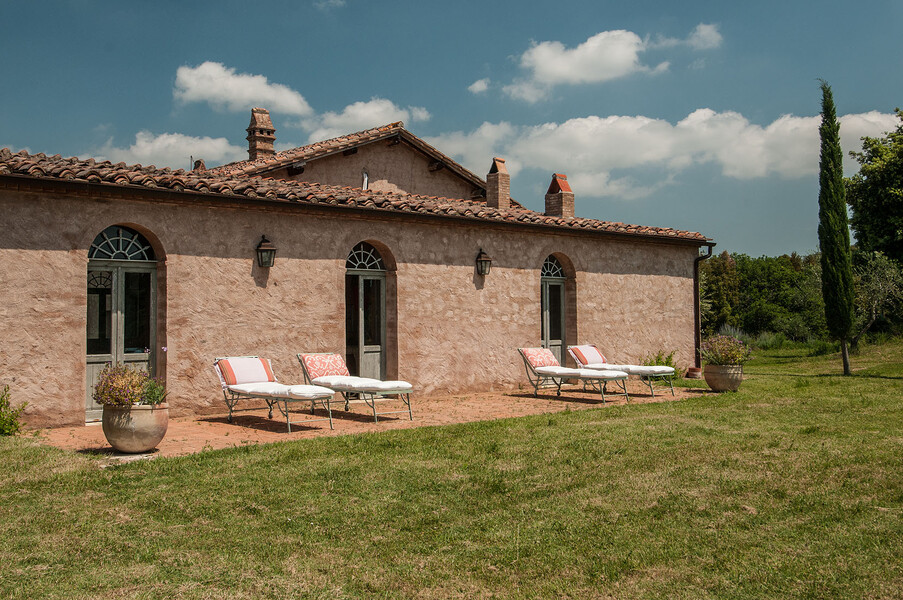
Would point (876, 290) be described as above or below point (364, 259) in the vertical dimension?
below

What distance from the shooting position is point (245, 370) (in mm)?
10211

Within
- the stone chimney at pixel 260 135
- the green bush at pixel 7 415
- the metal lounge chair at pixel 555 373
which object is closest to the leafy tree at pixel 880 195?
the metal lounge chair at pixel 555 373

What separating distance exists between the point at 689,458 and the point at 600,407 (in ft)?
13.8

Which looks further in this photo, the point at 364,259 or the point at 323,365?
the point at 364,259

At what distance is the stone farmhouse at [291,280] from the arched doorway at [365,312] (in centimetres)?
3

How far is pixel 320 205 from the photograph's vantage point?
11.5 metres

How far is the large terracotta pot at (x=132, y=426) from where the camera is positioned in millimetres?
7242

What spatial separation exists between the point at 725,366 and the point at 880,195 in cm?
1930

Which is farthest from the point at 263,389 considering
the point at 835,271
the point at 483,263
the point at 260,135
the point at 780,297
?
the point at 780,297

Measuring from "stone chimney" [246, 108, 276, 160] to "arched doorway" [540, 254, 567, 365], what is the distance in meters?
8.15

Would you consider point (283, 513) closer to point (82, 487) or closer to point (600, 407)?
point (82, 487)

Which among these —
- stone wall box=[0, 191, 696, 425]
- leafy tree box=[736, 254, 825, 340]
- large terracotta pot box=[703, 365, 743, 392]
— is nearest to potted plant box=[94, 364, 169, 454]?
stone wall box=[0, 191, 696, 425]

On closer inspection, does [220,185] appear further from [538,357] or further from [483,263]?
[538,357]

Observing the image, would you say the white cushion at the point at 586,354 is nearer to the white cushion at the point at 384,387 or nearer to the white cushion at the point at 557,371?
the white cushion at the point at 557,371
